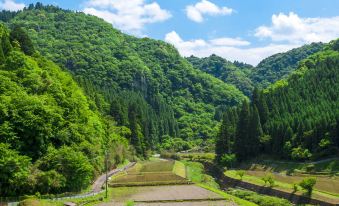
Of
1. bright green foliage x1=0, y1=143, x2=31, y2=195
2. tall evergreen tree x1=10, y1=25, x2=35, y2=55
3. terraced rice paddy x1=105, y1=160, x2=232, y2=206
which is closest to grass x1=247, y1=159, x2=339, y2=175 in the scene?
terraced rice paddy x1=105, y1=160, x2=232, y2=206

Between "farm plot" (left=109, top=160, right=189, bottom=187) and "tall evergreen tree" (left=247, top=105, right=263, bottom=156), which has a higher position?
"tall evergreen tree" (left=247, top=105, right=263, bottom=156)

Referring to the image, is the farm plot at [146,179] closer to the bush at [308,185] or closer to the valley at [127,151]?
the valley at [127,151]

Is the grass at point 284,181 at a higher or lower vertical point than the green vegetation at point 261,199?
higher

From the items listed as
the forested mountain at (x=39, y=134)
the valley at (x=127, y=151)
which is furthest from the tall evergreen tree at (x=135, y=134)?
the forested mountain at (x=39, y=134)

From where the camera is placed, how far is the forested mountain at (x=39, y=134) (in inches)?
2306

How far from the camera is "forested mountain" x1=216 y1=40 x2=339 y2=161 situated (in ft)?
311

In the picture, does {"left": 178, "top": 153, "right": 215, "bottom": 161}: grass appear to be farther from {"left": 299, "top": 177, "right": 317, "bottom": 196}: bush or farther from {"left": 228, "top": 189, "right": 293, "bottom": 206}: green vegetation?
{"left": 299, "top": 177, "right": 317, "bottom": 196}: bush

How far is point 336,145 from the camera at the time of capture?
90750mm

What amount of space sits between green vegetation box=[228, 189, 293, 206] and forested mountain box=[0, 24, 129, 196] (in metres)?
24.0

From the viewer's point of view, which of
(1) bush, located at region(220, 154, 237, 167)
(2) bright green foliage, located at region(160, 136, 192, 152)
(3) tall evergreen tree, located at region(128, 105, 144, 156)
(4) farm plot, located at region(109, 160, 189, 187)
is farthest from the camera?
(2) bright green foliage, located at region(160, 136, 192, 152)

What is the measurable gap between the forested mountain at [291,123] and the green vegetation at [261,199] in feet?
95.3

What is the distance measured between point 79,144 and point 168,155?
276ft

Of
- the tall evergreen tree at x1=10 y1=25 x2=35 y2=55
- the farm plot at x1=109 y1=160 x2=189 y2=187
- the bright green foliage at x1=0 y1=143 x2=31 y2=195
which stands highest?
the tall evergreen tree at x1=10 y1=25 x2=35 y2=55

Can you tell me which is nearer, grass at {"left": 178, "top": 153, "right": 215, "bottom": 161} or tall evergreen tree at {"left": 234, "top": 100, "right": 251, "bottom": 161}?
tall evergreen tree at {"left": 234, "top": 100, "right": 251, "bottom": 161}
